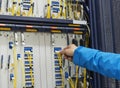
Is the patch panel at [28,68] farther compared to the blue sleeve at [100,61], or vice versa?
the patch panel at [28,68]

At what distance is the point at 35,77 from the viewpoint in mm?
3387

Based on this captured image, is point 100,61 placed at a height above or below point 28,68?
above

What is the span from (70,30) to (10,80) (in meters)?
0.94

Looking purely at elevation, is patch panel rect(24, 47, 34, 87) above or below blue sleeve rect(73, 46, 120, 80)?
below

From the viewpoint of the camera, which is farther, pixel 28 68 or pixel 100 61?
pixel 28 68

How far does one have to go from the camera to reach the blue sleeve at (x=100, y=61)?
2266 mm

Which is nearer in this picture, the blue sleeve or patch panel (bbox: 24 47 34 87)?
the blue sleeve

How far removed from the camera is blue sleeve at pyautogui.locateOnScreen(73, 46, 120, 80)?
7.43 feet

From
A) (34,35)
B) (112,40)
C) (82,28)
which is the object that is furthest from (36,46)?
(112,40)

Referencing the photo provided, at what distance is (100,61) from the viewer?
7.61 feet

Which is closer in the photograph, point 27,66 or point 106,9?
point 27,66

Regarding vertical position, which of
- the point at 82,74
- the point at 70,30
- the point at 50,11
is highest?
the point at 50,11

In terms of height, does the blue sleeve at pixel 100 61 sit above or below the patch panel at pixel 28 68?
above

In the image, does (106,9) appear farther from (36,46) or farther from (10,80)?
(10,80)
